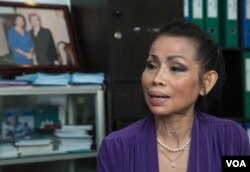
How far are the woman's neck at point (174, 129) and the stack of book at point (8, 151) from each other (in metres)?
0.79

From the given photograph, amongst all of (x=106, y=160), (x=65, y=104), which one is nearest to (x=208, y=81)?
(x=106, y=160)

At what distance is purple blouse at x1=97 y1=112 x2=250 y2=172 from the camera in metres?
1.14

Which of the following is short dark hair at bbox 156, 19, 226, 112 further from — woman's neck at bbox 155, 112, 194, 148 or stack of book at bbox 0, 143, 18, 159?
stack of book at bbox 0, 143, 18, 159

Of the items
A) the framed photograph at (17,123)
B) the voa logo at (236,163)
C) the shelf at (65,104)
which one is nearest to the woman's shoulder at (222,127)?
the voa logo at (236,163)

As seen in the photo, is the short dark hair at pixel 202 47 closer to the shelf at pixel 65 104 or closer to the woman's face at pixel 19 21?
the shelf at pixel 65 104

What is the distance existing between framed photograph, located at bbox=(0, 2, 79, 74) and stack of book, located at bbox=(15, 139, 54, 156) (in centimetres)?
35

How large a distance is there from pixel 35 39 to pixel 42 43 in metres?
0.04

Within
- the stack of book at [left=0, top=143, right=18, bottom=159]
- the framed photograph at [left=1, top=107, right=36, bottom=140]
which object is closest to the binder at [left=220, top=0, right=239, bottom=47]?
the framed photograph at [left=1, top=107, right=36, bottom=140]

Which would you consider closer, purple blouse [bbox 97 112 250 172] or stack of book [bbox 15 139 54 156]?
purple blouse [bbox 97 112 250 172]

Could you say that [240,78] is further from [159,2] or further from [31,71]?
[31,71]

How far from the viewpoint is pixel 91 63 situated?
6.54 feet

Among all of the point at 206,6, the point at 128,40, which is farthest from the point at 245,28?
the point at 128,40

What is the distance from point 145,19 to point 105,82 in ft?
1.14

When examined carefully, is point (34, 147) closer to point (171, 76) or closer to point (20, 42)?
point (20, 42)
